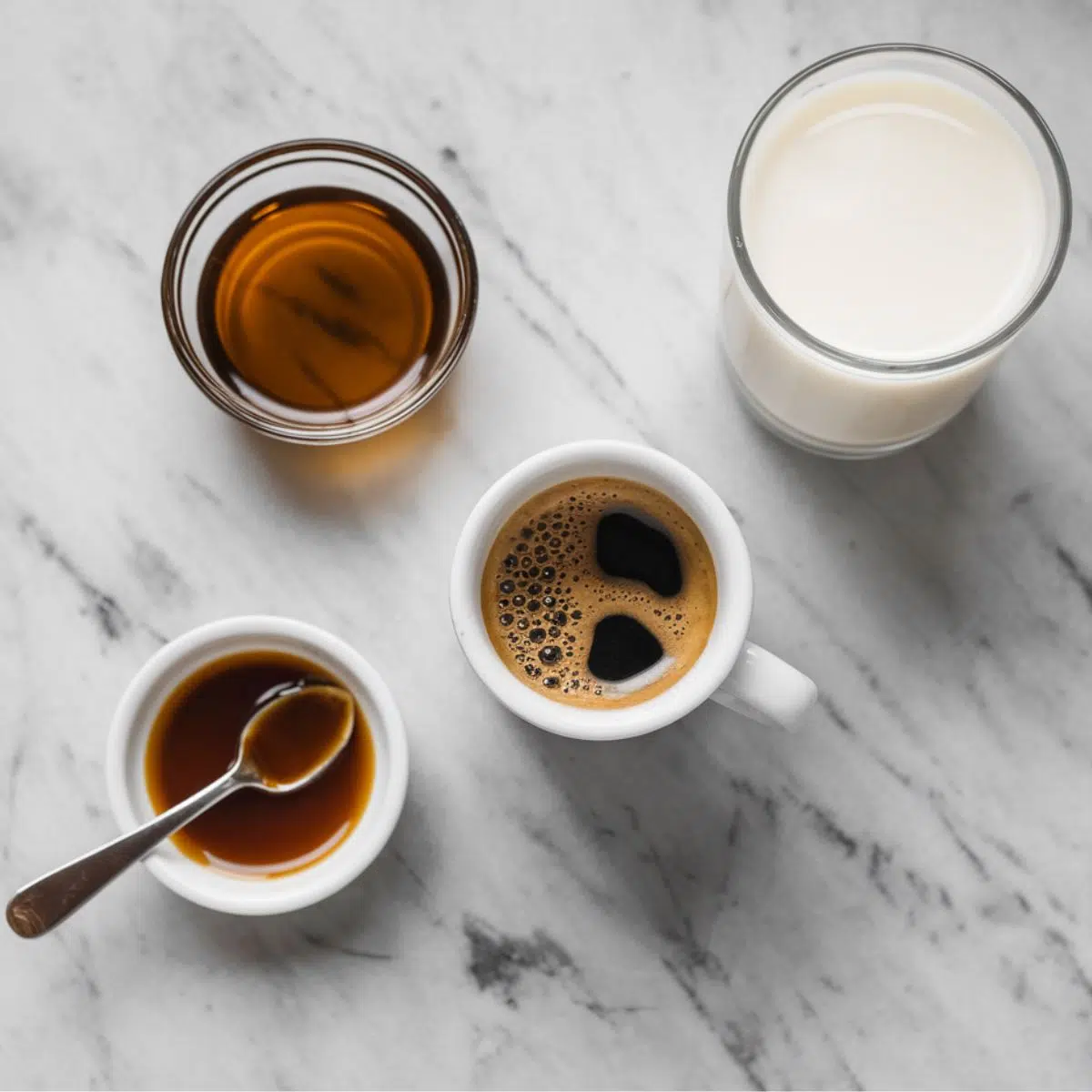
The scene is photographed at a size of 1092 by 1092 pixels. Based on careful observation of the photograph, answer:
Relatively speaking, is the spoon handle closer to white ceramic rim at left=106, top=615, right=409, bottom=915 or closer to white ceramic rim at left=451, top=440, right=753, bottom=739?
white ceramic rim at left=106, top=615, right=409, bottom=915

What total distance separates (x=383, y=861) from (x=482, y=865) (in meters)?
0.08

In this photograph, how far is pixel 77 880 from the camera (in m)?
0.94

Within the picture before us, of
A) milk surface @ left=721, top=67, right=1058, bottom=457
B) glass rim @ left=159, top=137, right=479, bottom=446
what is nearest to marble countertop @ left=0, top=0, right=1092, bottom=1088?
glass rim @ left=159, top=137, right=479, bottom=446

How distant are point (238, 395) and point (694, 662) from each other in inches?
16.7

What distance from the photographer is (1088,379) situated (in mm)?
1035

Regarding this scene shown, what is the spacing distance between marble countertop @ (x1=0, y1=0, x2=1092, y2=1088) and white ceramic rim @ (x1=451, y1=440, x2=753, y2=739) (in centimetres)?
14

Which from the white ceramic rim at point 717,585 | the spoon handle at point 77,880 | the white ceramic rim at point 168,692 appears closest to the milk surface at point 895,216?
the white ceramic rim at point 717,585

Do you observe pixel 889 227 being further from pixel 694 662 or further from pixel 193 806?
pixel 193 806

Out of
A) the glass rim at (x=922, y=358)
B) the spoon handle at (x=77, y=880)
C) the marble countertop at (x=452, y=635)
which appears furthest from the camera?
the marble countertop at (x=452, y=635)

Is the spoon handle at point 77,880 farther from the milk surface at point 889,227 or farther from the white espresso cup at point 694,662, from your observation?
the milk surface at point 889,227

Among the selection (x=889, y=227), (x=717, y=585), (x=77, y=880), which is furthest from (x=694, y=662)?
(x=77, y=880)

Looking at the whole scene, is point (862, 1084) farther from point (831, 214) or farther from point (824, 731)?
point (831, 214)

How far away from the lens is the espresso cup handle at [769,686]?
879mm

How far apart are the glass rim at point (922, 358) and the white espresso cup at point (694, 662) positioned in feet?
0.43
